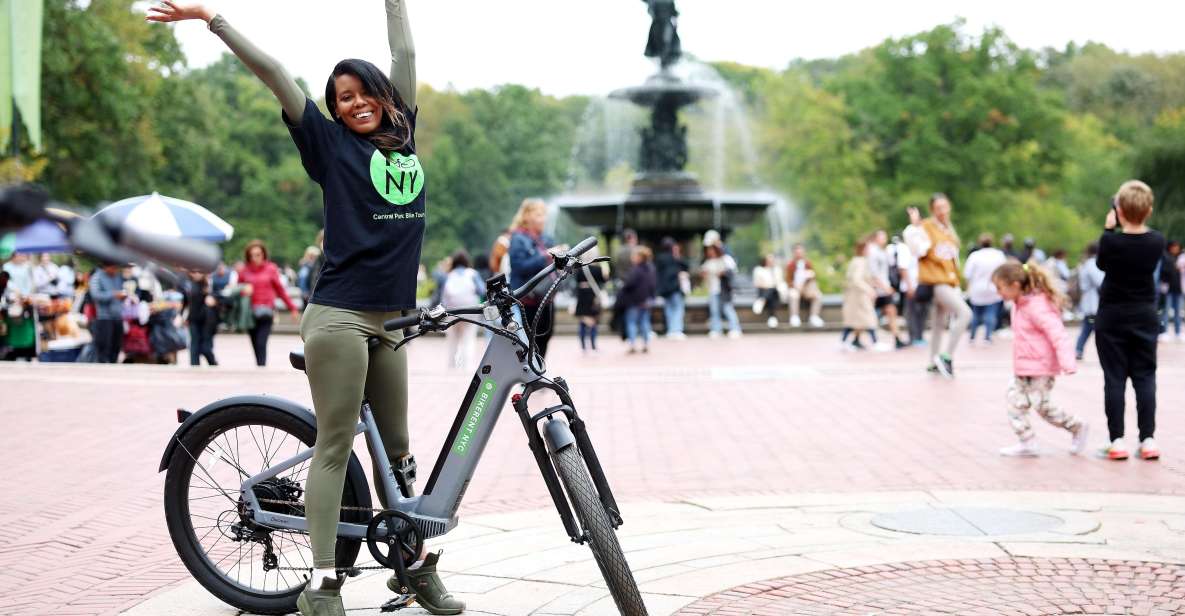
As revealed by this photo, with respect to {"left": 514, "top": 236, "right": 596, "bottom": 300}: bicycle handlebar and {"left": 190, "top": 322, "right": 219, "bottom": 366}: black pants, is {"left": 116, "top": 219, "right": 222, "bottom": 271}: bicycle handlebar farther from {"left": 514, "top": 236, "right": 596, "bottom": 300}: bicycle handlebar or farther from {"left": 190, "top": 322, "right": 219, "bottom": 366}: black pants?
{"left": 190, "top": 322, "right": 219, "bottom": 366}: black pants

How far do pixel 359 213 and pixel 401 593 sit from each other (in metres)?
1.27

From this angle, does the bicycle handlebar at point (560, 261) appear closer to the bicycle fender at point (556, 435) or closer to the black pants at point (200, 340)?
the bicycle fender at point (556, 435)

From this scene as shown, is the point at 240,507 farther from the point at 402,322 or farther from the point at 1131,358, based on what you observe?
the point at 1131,358

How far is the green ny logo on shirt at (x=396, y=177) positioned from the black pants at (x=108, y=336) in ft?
40.0

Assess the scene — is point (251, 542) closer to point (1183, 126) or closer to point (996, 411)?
point (996, 411)

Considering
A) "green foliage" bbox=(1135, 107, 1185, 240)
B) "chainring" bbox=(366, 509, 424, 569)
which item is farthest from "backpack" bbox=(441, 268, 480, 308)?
"green foliage" bbox=(1135, 107, 1185, 240)

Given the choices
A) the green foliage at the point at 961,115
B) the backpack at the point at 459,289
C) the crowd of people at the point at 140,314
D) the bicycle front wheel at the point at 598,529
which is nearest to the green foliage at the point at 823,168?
the green foliage at the point at 961,115

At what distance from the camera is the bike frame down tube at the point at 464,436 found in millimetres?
4047

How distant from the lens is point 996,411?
399 inches

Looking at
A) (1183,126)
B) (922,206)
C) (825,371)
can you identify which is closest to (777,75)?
(922,206)

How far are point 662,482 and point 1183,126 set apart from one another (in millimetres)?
50002

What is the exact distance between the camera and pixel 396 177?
13.1 ft

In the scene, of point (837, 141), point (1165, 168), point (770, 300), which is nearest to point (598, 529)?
point (770, 300)

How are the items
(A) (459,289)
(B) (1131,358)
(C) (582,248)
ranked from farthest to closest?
(A) (459,289), (B) (1131,358), (C) (582,248)
